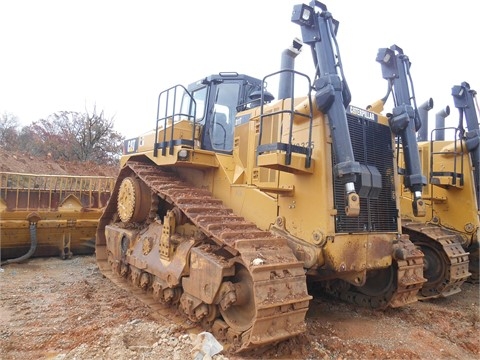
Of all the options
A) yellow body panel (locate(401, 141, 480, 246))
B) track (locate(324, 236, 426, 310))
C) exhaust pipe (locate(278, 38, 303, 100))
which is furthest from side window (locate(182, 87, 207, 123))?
yellow body panel (locate(401, 141, 480, 246))

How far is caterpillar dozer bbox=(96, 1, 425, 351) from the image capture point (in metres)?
3.93

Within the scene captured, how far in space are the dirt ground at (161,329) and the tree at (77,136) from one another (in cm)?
2046

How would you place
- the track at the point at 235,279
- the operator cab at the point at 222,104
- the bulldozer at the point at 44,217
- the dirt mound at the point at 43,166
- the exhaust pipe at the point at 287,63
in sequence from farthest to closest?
the dirt mound at the point at 43,166, the bulldozer at the point at 44,217, the operator cab at the point at 222,104, the exhaust pipe at the point at 287,63, the track at the point at 235,279

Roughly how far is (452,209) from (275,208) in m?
4.66

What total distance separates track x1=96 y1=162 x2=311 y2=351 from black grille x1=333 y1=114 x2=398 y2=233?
769mm

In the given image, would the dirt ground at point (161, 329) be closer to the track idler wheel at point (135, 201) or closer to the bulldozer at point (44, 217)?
the track idler wheel at point (135, 201)

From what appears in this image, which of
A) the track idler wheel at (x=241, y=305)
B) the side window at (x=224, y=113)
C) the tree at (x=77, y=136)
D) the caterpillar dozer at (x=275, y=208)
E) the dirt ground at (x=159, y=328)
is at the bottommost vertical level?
the dirt ground at (x=159, y=328)

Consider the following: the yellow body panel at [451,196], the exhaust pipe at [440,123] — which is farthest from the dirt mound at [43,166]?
the yellow body panel at [451,196]

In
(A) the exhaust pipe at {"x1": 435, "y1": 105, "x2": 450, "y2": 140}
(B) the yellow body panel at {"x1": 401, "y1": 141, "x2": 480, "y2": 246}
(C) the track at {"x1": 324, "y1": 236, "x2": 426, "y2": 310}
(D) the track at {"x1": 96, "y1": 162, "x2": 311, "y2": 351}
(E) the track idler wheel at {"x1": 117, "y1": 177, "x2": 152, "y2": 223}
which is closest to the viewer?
(D) the track at {"x1": 96, "y1": 162, "x2": 311, "y2": 351}

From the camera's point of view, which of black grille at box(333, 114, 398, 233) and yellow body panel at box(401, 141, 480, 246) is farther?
yellow body panel at box(401, 141, 480, 246)

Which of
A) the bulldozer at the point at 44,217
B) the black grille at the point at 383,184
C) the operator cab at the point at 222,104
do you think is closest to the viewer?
the black grille at the point at 383,184

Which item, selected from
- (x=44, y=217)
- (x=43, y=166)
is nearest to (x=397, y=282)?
(x=44, y=217)

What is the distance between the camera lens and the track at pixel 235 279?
3555 mm

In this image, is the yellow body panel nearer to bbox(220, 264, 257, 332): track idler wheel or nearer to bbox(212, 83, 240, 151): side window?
bbox(212, 83, 240, 151): side window
